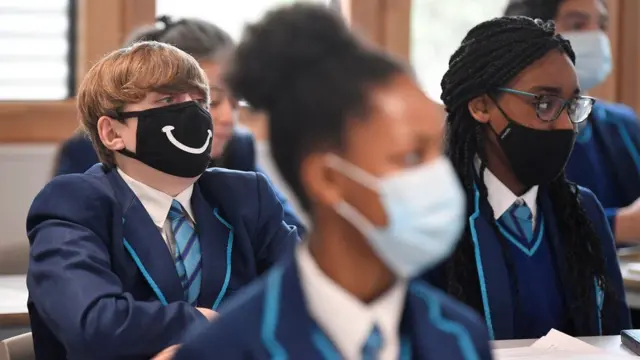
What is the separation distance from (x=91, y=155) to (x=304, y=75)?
6.63 ft

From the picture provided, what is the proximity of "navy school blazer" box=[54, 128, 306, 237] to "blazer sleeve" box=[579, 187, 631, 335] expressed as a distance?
110cm

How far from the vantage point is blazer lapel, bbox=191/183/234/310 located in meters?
1.61

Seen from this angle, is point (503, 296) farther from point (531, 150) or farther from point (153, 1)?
point (153, 1)

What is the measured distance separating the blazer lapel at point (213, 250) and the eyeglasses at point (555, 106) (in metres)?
0.60

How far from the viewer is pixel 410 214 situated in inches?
32.2

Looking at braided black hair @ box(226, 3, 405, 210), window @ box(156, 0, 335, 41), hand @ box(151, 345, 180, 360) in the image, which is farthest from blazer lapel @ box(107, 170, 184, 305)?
window @ box(156, 0, 335, 41)

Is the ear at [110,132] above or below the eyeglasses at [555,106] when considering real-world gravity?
below

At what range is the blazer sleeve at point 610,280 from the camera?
1817mm

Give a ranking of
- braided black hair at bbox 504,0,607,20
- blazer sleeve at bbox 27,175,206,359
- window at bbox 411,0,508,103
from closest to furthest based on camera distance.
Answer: blazer sleeve at bbox 27,175,206,359
braided black hair at bbox 504,0,607,20
window at bbox 411,0,508,103

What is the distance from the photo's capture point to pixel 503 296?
1680mm

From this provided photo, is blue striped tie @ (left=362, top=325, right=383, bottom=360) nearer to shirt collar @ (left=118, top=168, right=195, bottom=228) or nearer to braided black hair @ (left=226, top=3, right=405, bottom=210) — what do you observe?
braided black hair @ (left=226, top=3, right=405, bottom=210)

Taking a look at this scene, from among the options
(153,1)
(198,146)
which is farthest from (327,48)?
(153,1)

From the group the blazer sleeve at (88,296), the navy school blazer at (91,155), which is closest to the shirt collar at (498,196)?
the blazer sleeve at (88,296)

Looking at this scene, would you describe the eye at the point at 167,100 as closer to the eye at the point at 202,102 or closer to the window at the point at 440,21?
the eye at the point at 202,102
